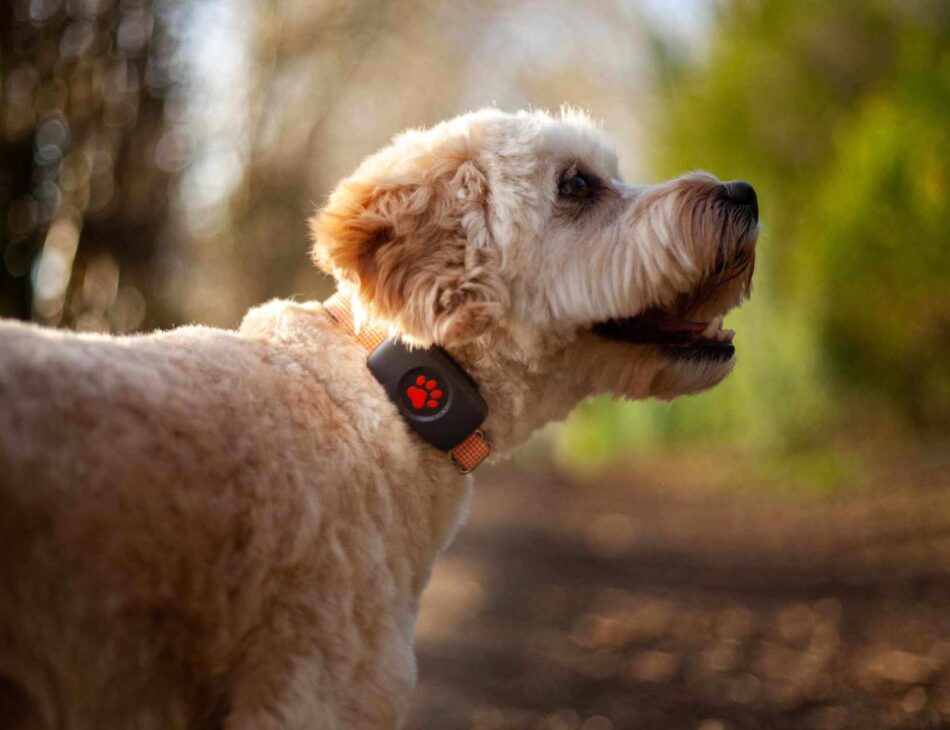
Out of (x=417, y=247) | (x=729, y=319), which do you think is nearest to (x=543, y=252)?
(x=417, y=247)

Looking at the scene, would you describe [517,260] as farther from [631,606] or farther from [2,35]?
[631,606]

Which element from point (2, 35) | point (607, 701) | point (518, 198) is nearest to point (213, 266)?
point (2, 35)

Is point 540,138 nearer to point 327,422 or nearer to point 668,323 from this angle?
point 668,323

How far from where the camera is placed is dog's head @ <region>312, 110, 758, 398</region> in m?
2.36

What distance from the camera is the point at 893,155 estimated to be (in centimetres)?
676

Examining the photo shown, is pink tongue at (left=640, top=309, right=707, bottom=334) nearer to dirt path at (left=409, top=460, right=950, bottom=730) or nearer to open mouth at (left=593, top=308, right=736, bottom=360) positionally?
open mouth at (left=593, top=308, right=736, bottom=360)

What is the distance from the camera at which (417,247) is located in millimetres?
2395

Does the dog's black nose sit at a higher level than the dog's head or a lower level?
higher

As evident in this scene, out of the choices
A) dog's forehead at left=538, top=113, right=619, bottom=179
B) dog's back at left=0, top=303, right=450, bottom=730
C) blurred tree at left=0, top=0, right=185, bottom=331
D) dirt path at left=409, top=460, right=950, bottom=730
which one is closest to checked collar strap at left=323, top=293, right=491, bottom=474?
dog's back at left=0, top=303, right=450, bottom=730

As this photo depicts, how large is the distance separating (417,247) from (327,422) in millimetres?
520

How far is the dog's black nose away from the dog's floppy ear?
2.28 ft

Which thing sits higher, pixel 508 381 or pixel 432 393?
pixel 508 381

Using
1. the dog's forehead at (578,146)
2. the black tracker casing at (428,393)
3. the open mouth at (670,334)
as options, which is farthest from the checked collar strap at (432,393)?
the dog's forehead at (578,146)

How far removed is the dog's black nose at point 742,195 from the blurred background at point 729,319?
219cm
